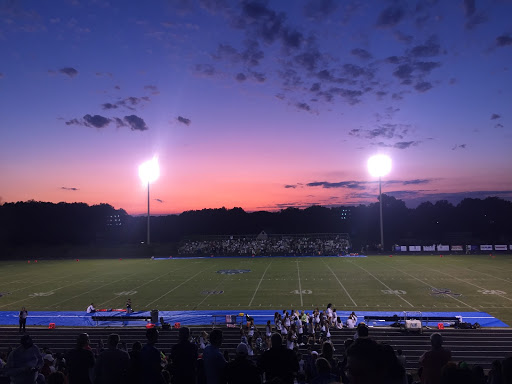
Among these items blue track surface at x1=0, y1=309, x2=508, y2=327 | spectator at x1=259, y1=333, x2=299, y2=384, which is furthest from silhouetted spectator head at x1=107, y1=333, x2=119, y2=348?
blue track surface at x1=0, y1=309, x2=508, y2=327

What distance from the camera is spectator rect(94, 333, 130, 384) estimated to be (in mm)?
5734

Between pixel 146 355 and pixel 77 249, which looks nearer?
pixel 146 355

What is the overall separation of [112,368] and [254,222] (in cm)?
13246

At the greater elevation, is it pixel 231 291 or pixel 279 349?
pixel 279 349

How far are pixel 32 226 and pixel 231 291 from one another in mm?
98242

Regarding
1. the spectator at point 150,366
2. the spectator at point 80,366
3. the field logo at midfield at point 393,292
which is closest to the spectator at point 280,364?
the spectator at point 150,366

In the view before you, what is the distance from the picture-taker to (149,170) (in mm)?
64562

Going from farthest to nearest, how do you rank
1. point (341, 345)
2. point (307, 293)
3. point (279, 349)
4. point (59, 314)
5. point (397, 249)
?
point (397, 249) → point (307, 293) → point (59, 314) → point (341, 345) → point (279, 349)

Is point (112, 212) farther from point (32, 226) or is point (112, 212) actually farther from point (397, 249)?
point (397, 249)

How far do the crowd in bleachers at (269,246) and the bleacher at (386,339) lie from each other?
156 ft

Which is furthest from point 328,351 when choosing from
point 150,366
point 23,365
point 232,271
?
point 232,271

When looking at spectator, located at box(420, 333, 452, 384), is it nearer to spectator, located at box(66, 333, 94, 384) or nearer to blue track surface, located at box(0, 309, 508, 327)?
spectator, located at box(66, 333, 94, 384)

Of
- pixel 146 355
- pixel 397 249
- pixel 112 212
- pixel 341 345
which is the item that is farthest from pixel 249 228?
pixel 146 355

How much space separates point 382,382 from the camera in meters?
2.10
